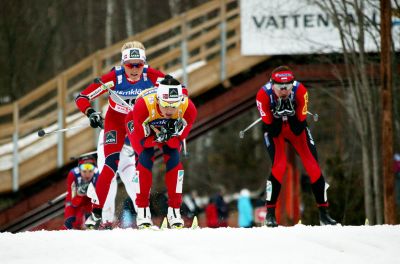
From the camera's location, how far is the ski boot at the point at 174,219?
A: 1232cm

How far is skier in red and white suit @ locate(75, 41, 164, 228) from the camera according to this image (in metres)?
13.3

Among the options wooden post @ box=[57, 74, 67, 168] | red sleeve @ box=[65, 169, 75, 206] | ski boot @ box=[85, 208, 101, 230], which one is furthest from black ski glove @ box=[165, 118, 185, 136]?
wooden post @ box=[57, 74, 67, 168]

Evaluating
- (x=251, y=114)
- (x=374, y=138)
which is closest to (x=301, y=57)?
(x=374, y=138)

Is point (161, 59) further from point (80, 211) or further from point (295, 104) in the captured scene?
point (295, 104)

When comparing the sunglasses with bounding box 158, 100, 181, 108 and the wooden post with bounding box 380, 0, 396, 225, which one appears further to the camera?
the wooden post with bounding box 380, 0, 396, 225

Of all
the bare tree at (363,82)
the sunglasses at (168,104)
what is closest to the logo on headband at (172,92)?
the sunglasses at (168,104)

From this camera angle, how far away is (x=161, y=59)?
21.0 m

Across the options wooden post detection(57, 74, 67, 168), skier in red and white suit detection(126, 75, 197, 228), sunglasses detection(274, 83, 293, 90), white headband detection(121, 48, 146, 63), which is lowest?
skier in red and white suit detection(126, 75, 197, 228)

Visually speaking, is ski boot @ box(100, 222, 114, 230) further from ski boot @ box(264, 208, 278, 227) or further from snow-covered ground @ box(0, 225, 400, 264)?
snow-covered ground @ box(0, 225, 400, 264)

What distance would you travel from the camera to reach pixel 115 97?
13.5 metres

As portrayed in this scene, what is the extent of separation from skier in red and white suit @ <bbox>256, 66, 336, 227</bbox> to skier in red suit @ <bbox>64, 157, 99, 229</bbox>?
486 cm

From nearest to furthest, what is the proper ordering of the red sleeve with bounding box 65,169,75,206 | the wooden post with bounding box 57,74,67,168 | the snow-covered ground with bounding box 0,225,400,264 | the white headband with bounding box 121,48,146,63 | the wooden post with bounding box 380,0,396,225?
the snow-covered ground with bounding box 0,225,400,264, the white headband with bounding box 121,48,146,63, the red sleeve with bounding box 65,169,75,206, the wooden post with bounding box 380,0,396,225, the wooden post with bounding box 57,74,67,168

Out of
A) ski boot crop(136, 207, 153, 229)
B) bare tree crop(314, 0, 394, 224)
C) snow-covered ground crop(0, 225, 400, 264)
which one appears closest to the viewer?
snow-covered ground crop(0, 225, 400, 264)

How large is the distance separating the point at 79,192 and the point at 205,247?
8.12 meters
